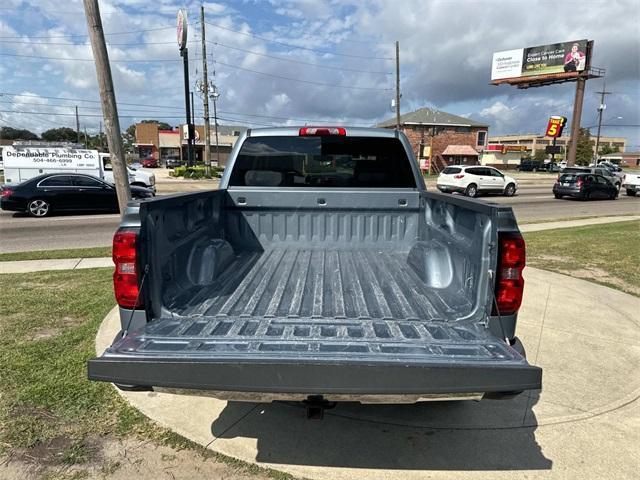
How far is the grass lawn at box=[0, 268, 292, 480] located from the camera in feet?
8.80

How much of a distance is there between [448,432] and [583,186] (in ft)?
83.2

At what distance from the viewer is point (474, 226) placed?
279 cm

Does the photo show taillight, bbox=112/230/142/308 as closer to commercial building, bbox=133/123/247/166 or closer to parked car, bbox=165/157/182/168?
parked car, bbox=165/157/182/168

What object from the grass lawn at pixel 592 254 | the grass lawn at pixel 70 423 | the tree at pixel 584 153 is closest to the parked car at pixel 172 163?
the grass lawn at pixel 592 254

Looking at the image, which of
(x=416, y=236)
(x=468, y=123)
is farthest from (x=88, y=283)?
(x=468, y=123)

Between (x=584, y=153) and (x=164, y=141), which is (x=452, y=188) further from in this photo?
(x=584, y=153)

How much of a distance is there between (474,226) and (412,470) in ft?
4.93

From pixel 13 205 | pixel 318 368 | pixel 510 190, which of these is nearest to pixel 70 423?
pixel 318 368

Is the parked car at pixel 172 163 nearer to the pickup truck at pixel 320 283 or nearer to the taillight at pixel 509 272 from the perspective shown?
the pickup truck at pixel 320 283

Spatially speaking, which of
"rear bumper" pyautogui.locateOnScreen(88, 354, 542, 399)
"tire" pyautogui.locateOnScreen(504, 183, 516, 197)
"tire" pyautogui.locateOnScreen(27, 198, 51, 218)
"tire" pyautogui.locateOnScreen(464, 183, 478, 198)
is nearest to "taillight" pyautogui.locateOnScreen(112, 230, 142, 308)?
"rear bumper" pyautogui.locateOnScreen(88, 354, 542, 399)

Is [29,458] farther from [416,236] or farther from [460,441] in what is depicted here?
[416,236]

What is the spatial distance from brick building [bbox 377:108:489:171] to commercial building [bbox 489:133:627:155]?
56550 millimetres

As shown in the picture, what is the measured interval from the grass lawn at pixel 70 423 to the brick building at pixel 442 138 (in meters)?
55.1

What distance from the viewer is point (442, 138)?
58.0 m
